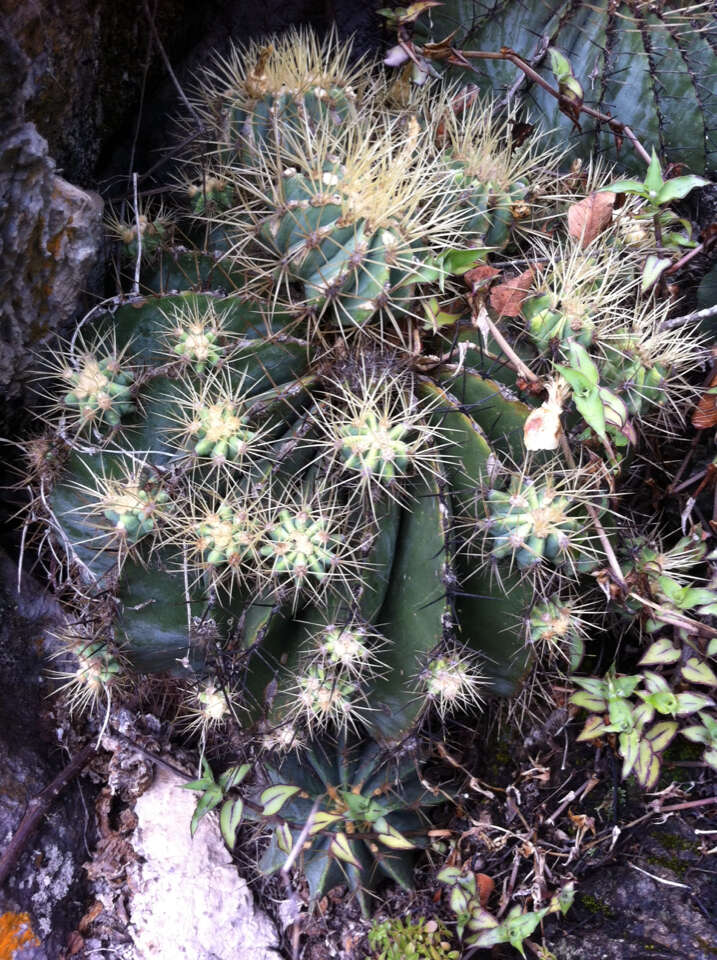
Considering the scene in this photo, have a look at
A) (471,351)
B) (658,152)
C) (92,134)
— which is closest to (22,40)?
(92,134)

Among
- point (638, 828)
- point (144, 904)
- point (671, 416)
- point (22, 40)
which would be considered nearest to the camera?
point (22, 40)

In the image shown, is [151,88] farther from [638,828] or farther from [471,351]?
[638,828]


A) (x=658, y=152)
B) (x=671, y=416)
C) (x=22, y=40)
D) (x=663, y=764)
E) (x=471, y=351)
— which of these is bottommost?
(x=663, y=764)

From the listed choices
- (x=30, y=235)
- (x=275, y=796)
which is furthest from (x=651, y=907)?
(x=30, y=235)

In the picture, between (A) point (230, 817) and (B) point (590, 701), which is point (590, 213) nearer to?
(B) point (590, 701)

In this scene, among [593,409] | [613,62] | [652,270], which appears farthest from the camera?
[613,62]
